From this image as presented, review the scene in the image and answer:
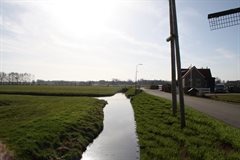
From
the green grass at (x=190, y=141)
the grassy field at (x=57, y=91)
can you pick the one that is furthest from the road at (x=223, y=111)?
the grassy field at (x=57, y=91)

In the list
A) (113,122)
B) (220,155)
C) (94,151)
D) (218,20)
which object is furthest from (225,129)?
(218,20)

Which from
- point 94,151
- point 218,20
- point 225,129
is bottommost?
point 94,151

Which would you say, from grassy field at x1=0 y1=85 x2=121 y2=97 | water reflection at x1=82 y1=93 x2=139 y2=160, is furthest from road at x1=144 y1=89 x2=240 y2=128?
grassy field at x1=0 y1=85 x2=121 y2=97

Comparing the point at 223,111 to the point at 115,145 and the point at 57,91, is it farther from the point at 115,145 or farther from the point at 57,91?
the point at 57,91

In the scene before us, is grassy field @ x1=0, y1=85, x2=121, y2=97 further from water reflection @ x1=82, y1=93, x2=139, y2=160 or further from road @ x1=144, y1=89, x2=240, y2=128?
water reflection @ x1=82, y1=93, x2=139, y2=160

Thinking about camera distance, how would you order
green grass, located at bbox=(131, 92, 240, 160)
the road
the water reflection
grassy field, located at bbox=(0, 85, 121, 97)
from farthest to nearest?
grassy field, located at bbox=(0, 85, 121, 97), the road, the water reflection, green grass, located at bbox=(131, 92, 240, 160)

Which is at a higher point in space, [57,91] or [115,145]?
[57,91]

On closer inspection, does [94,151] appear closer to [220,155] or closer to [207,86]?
[220,155]

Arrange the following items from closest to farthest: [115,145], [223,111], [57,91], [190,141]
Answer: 1. [190,141]
2. [115,145]
3. [223,111]
4. [57,91]

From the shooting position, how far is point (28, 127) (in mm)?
14961

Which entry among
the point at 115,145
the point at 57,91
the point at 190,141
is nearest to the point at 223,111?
the point at 190,141

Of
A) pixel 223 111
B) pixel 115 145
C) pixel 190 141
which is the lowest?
pixel 115 145

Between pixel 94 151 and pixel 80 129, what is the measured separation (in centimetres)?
360

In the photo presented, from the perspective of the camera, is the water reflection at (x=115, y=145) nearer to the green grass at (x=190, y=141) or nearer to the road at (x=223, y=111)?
the green grass at (x=190, y=141)
